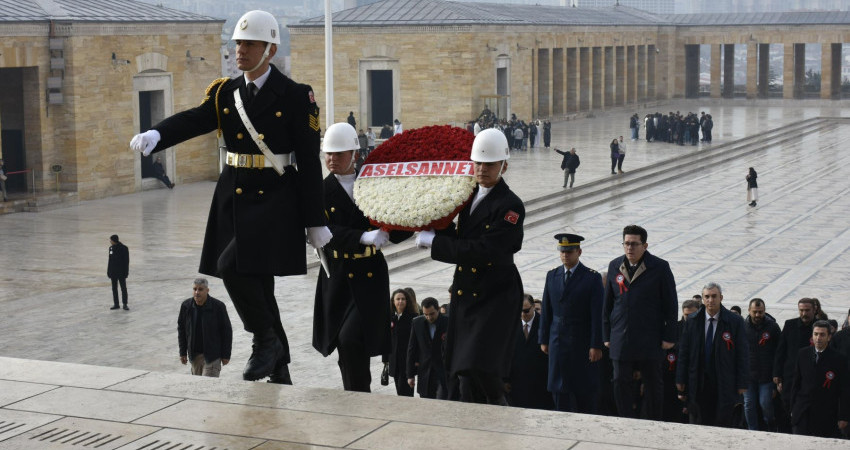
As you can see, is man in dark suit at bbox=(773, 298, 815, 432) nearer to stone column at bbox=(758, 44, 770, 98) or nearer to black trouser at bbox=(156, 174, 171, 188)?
black trouser at bbox=(156, 174, 171, 188)

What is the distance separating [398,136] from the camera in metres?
7.00

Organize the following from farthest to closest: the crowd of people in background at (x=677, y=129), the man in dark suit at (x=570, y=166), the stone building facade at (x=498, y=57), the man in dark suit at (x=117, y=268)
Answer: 1. the stone building facade at (x=498, y=57)
2. the crowd of people in background at (x=677, y=129)
3. the man in dark suit at (x=570, y=166)
4. the man in dark suit at (x=117, y=268)

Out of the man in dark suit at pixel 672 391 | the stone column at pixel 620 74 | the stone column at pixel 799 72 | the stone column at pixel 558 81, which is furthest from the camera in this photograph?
the stone column at pixel 799 72

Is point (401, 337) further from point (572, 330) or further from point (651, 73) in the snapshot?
point (651, 73)

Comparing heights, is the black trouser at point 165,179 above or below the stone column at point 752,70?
below

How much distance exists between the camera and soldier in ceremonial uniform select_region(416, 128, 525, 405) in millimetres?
6449

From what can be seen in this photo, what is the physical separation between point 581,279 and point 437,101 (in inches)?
1436

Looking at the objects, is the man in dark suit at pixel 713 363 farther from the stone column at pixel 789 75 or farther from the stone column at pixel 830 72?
the stone column at pixel 789 75

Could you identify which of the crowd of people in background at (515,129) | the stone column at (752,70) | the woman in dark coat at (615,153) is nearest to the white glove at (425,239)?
the woman in dark coat at (615,153)

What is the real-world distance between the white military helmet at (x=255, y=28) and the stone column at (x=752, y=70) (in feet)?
205

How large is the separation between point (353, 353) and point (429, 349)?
2685 millimetres

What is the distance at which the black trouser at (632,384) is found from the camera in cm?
876

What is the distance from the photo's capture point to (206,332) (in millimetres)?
11484

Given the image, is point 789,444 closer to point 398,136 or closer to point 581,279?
point 398,136
